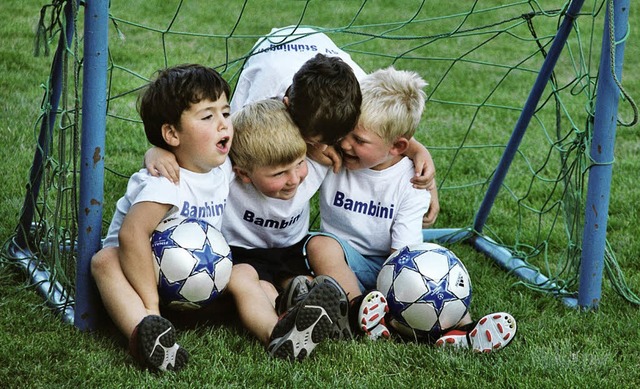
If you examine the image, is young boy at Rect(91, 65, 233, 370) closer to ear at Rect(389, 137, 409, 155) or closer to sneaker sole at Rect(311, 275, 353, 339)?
sneaker sole at Rect(311, 275, 353, 339)

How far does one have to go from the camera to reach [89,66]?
287 centimetres

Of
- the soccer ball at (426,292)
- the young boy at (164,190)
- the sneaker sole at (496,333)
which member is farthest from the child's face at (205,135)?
the sneaker sole at (496,333)

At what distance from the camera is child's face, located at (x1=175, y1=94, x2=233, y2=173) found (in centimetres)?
311

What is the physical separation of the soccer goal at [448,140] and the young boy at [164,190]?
130mm

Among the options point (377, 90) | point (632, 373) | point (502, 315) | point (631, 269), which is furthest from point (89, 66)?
point (631, 269)

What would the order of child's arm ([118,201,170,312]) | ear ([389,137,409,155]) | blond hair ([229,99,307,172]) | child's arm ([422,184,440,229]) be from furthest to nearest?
child's arm ([422,184,440,229]) → ear ([389,137,409,155]) → blond hair ([229,99,307,172]) → child's arm ([118,201,170,312])

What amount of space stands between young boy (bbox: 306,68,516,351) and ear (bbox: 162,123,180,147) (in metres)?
0.64

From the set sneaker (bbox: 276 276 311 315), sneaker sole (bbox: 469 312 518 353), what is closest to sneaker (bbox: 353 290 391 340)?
sneaker (bbox: 276 276 311 315)

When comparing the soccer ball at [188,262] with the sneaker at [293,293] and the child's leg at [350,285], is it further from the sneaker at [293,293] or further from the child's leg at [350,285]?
→ the child's leg at [350,285]

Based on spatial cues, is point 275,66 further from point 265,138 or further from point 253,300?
point 253,300

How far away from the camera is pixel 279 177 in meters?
3.32

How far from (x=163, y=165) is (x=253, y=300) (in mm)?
549

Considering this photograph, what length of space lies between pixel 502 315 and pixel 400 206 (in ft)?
2.30

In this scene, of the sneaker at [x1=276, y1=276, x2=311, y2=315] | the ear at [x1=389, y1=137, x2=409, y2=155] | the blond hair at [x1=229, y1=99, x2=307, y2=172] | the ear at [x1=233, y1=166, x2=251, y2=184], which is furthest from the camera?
the ear at [x1=389, y1=137, x2=409, y2=155]
